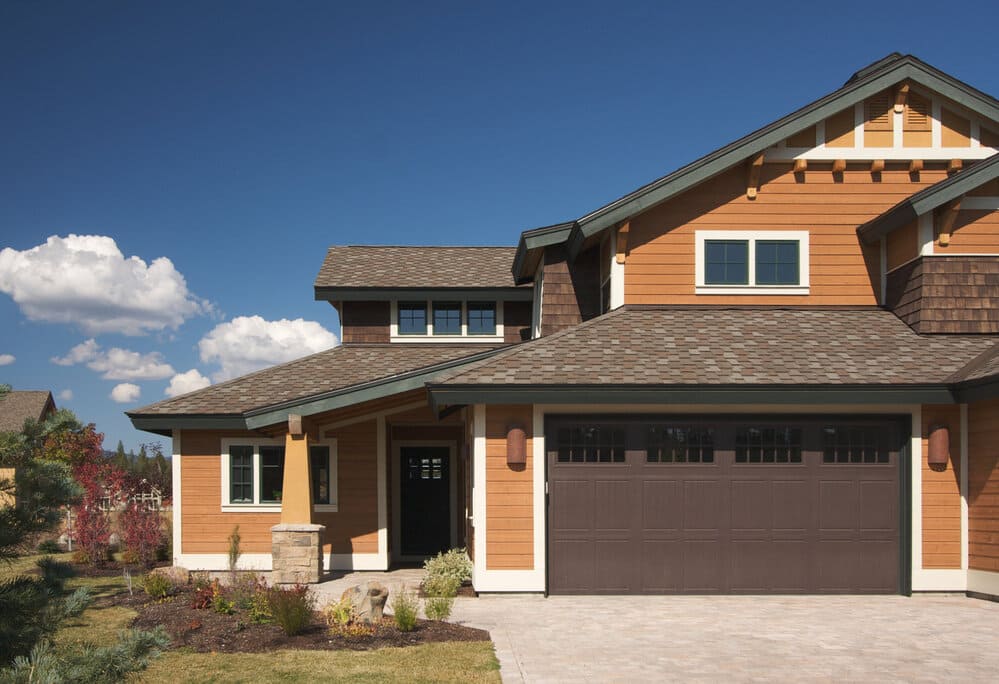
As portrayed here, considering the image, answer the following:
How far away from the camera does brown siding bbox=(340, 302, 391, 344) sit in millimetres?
19234

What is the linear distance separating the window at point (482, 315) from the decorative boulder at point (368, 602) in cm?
1013

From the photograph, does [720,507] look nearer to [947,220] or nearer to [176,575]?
[947,220]

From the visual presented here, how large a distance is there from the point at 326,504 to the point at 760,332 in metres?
8.17

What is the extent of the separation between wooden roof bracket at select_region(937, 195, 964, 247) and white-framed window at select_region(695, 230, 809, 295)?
200 cm

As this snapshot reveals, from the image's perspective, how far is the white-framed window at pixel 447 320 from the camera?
1919cm

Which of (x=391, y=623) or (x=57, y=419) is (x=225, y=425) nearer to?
(x=391, y=623)

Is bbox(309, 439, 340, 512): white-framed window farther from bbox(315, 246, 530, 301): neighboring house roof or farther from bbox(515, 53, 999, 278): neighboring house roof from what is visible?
bbox(515, 53, 999, 278): neighboring house roof

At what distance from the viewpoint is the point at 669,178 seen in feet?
45.1

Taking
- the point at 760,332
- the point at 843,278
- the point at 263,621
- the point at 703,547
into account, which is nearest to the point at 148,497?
the point at 263,621

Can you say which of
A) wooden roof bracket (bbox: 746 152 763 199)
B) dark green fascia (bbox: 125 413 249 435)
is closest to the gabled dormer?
dark green fascia (bbox: 125 413 249 435)

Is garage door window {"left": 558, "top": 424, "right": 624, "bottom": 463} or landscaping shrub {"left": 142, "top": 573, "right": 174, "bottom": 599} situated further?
garage door window {"left": 558, "top": 424, "right": 624, "bottom": 463}

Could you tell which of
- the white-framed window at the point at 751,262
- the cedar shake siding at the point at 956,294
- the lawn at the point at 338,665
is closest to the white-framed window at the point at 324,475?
the lawn at the point at 338,665

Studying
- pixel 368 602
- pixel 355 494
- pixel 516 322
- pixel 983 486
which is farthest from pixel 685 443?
pixel 516 322

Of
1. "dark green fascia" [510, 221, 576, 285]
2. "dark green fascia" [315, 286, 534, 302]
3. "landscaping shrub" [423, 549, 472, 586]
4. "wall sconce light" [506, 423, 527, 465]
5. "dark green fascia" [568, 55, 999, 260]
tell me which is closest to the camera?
"wall sconce light" [506, 423, 527, 465]
